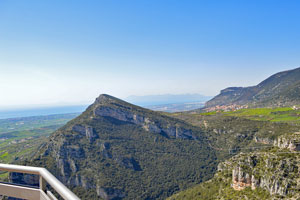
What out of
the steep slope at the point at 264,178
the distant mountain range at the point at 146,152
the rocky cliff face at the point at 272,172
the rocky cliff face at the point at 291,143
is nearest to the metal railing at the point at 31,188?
the steep slope at the point at 264,178

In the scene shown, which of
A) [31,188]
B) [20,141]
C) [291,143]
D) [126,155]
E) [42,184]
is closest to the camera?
[42,184]

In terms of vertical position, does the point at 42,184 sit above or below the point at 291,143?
above

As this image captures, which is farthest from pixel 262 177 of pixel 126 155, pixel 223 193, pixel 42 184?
pixel 126 155

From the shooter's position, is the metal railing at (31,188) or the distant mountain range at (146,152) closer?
the metal railing at (31,188)

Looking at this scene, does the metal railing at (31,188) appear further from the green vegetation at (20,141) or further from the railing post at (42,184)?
the green vegetation at (20,141)

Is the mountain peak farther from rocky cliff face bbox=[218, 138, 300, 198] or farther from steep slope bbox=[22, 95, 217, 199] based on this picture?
rocky cliff face bbox=[218, 138, 300, 198]

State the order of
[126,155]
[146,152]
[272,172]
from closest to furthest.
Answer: [272,172], [126,155], [146,152]

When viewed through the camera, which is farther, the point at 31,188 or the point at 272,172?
the point at 272,172

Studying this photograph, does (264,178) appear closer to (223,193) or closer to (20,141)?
(223,193)

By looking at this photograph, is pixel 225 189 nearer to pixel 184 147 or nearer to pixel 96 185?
pixel 96 185
